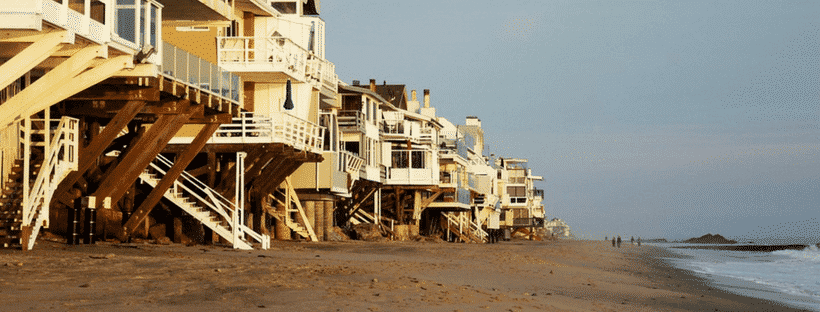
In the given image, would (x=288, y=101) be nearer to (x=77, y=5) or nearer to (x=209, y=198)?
(x=209, y=198)

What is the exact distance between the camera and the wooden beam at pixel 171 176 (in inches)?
1143

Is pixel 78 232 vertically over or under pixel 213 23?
under

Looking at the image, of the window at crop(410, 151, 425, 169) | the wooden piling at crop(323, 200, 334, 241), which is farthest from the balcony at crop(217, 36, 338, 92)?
the window at crop(410, 151, 425, 169)

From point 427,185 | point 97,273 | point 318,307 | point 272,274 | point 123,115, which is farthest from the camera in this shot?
point 427,185

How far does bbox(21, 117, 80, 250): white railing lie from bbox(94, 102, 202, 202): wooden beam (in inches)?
101

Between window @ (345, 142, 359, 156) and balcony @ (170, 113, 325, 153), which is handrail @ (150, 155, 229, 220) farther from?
window @ (345, 142, 359, 156)

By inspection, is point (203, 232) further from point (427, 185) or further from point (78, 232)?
point (427, 185)

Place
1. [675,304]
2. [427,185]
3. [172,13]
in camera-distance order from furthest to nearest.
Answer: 1. [427,185]
2. [172,13]
3. [675,304]

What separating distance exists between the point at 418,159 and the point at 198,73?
33.8 metres

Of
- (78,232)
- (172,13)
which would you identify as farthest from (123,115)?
(172,13)

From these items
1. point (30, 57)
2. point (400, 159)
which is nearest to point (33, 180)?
point (30, 57)

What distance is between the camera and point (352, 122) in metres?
52.6

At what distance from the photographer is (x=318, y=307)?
1208cm

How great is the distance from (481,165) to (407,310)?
79565 mm
